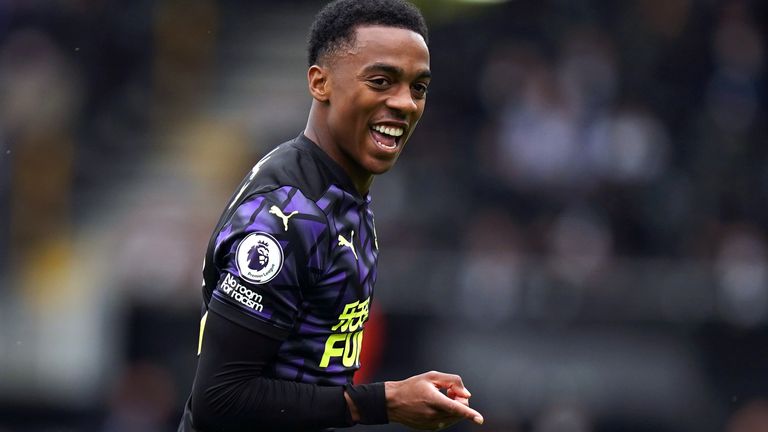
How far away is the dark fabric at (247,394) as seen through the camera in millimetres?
3822

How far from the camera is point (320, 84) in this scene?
428 centimetres

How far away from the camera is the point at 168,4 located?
15820 millimetres

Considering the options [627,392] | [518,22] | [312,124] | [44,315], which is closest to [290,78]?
[518,22]

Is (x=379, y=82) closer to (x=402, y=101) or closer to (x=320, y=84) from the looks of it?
(x=402, y=101)

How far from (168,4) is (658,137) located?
21.2ft

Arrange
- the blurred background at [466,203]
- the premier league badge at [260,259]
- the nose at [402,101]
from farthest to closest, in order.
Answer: the blurred background at [466,203]
the nose at [402,101]
the premier league badge at [260,259]

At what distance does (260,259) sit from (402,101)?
754 mm

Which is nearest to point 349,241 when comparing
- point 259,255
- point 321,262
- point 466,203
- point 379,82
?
point 321,262

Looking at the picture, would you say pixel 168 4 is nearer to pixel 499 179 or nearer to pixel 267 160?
pixel 499 179

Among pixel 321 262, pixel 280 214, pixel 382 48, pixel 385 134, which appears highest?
pixel 382 48

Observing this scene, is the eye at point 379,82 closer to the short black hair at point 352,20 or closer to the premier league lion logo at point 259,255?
the short black hair at point 352,20

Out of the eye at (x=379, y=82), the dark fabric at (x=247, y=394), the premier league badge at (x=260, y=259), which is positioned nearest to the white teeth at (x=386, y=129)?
the eye at (x=379, y=82)

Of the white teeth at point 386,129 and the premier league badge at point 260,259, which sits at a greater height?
the white teeth at point 386,129

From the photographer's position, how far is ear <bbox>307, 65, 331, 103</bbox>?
425cm
